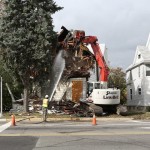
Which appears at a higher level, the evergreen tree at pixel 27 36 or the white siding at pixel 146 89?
the evergreen tree at pixel 27 36

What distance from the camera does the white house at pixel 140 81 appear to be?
152 ft

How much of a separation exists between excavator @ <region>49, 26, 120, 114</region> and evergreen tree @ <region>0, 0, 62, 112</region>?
82.1 inches

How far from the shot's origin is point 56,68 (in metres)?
37.5

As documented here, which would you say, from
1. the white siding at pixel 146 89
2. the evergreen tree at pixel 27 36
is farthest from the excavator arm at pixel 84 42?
the white siding at pixel 146 89

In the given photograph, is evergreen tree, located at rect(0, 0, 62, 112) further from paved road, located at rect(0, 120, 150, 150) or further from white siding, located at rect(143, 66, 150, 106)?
paved road, located at rect(0, 120, 150, 150)

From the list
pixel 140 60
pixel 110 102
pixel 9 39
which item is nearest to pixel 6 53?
pixel 9 39

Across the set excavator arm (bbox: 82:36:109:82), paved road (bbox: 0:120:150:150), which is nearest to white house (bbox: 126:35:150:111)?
excavator arm (bbox: 82:36:109:82)

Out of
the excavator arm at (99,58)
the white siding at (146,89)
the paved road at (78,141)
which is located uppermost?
the excavator arm at (99,58)

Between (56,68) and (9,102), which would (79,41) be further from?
(9,102)

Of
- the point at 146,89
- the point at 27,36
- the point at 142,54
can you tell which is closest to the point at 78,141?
the point at 27,36

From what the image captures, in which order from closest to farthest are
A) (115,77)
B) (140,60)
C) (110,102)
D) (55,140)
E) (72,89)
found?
(55,140) → (110,102) → (72,89) → (140,60) → (115,77)

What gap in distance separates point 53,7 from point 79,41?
12.0ft

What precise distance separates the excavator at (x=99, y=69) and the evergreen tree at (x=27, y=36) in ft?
6.84

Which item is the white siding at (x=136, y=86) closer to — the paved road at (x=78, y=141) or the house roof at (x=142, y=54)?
the house roof at (x=142, y=54)
